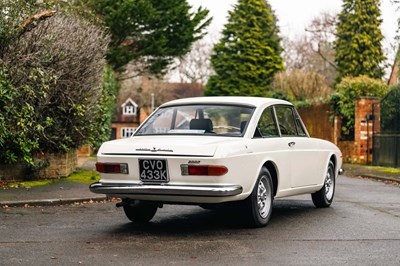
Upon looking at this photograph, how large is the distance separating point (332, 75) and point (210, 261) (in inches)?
2428

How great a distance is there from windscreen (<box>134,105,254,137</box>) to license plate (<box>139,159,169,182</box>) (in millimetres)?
855

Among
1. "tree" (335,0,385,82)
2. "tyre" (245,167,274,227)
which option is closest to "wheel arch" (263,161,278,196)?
"tyre" (245,167,274,227)

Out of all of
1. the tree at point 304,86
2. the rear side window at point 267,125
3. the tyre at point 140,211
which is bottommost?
the tyre at point 140,211

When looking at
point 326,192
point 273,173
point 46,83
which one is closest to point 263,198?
point 273,173

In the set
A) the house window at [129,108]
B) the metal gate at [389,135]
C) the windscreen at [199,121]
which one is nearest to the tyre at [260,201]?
the windscreen at [199,121]

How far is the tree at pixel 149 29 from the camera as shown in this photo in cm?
3275

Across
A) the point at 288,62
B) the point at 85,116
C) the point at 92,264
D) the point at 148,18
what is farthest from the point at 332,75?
the point at 92,264

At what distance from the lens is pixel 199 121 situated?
9406 millimetres

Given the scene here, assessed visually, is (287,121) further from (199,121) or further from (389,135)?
(389,135)

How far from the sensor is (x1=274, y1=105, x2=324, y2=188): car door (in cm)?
1014

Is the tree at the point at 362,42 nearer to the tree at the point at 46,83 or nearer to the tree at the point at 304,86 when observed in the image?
the tree at the point at 304,86

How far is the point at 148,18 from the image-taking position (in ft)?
110

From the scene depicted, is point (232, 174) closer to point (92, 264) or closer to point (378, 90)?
point (92, 264)

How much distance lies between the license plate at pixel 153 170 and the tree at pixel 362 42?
40408 mm
